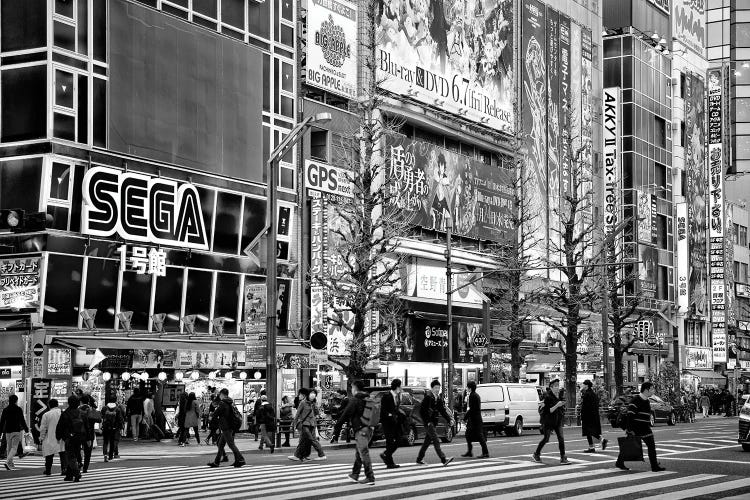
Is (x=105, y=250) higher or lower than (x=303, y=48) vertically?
lower

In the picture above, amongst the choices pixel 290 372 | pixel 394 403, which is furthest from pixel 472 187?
pixel 394 403

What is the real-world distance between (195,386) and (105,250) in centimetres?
616

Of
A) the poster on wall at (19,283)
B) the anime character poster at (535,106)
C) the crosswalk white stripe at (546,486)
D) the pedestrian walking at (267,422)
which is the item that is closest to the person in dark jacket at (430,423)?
the crosswalk white stripe at (546,486)

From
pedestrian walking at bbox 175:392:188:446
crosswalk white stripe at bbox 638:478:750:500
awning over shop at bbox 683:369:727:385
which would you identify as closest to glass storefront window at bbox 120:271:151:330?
pedestrian walking at bbox 175:392:188:446

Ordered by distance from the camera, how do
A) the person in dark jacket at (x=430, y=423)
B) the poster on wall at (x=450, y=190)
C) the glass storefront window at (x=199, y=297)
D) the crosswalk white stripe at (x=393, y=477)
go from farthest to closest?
1. the poster on wall at (x=450, y=190)
2. the glass storefront window at (x=199, y=297)
3. the person in dark jacket at (x=430, y=423)
4. the crosswalk white stripe at (x=393, y=477)

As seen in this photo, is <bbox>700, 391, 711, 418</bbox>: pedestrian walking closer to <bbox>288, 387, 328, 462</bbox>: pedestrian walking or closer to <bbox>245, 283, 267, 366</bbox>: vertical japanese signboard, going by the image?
<bbox>245, 283, 267, 366</bbox>: vertical japanese signboard

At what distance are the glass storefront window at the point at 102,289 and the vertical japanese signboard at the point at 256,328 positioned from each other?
12508mm

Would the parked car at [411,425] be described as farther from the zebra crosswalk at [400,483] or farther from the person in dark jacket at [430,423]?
the zebra crosswalk at [400,483]

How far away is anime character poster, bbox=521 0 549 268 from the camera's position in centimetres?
7531

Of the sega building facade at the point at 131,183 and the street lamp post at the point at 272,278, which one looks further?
the sega building facade at the point at 131,183

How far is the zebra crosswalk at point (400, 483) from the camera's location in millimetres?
19172

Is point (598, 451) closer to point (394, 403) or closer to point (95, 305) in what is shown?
point (394, 403)

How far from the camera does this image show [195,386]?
44.9 metres

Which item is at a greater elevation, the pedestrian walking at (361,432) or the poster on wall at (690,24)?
the poster on wall at (690,24)
